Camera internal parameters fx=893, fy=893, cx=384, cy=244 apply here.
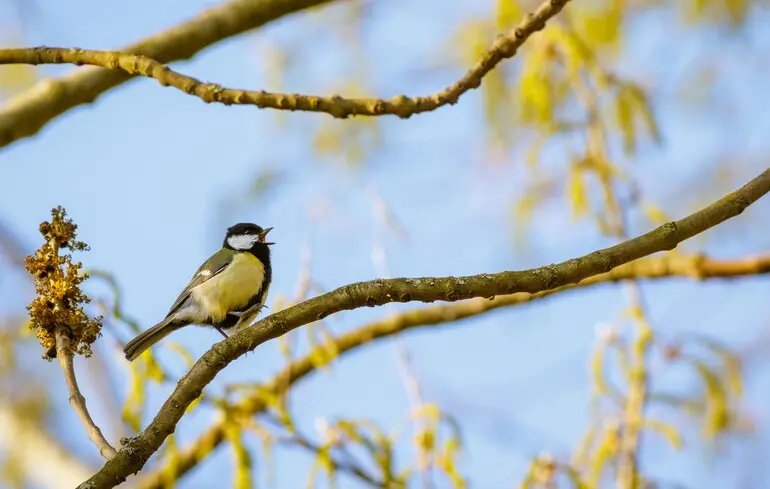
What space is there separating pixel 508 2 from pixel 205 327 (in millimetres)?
1617

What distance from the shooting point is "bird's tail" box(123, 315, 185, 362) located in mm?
2602

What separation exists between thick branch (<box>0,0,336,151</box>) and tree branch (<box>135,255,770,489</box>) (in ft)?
3.68

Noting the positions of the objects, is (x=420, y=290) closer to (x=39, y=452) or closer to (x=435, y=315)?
(x=435, y=315)

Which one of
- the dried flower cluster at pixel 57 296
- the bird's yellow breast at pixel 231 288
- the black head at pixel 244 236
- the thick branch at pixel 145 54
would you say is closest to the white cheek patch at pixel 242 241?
the black head at pixel 244 236

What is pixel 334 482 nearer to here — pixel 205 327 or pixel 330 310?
pixel 205 327

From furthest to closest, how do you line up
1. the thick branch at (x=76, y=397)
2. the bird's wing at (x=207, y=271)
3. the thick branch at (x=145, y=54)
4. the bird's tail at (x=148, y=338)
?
1. the bird's wing at (x=207, y=271)
2. the thick branch at (x=145, y=54)
3. the bird's tail at (x=148, y=338)
4. the thick branch at (x=76, y=397)

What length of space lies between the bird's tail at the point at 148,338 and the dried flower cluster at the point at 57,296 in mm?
924

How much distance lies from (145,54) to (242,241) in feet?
3.01

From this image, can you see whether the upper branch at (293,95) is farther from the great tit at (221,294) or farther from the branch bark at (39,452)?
the branch bark at (39,452)

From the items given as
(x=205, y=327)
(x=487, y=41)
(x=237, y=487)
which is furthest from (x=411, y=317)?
(x=487, y=41)

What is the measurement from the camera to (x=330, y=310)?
5.49 ft

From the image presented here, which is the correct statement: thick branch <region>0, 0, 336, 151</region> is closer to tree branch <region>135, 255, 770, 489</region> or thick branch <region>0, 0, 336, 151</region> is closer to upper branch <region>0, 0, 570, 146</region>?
upper branch <region>0, 0, 570, 146</region>

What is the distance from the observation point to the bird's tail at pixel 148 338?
8.54ft

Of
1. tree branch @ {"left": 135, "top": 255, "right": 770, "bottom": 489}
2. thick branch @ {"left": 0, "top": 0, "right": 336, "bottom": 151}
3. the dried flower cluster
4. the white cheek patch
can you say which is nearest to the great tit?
the white cheek patch
